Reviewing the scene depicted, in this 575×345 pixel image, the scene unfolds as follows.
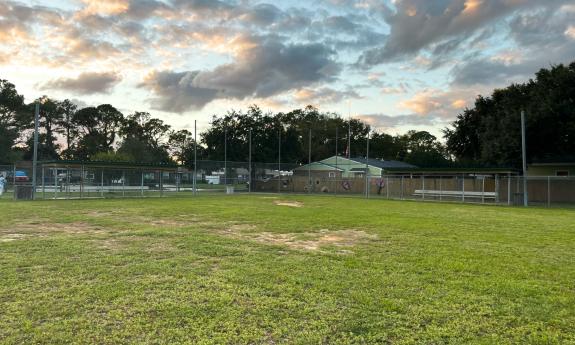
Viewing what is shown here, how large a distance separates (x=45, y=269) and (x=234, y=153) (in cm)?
4608

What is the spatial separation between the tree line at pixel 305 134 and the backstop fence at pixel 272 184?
11.7 feet

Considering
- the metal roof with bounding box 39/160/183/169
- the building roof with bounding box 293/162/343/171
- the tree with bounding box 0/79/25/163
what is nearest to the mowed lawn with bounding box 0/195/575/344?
the metal roof with bounding box 39/160/183/169

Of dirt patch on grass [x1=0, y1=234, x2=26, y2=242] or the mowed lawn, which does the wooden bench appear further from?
dirt patch on grass [x1=0, y1=234, x2=26, y2=242]

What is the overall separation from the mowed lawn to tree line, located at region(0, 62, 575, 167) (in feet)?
79.6

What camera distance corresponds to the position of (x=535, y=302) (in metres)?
4.88

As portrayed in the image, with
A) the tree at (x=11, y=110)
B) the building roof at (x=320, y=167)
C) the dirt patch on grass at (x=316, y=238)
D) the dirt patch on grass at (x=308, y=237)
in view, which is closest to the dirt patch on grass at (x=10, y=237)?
the dirt patch on grass at (x=308, y=237)

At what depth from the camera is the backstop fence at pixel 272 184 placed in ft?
90.2

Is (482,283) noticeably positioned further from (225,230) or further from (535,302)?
(225,230)

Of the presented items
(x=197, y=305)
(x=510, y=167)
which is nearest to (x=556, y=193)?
(x=510, y=167)

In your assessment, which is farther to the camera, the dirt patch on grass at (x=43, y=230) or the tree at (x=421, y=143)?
the tree at (x=421, y=143)

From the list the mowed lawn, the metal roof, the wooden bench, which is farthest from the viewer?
the wooden bench

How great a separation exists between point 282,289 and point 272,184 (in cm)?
3774

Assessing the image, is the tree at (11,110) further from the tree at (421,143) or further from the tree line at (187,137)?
the tree at (421,143)

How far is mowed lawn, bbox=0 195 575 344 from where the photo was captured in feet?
12.9
